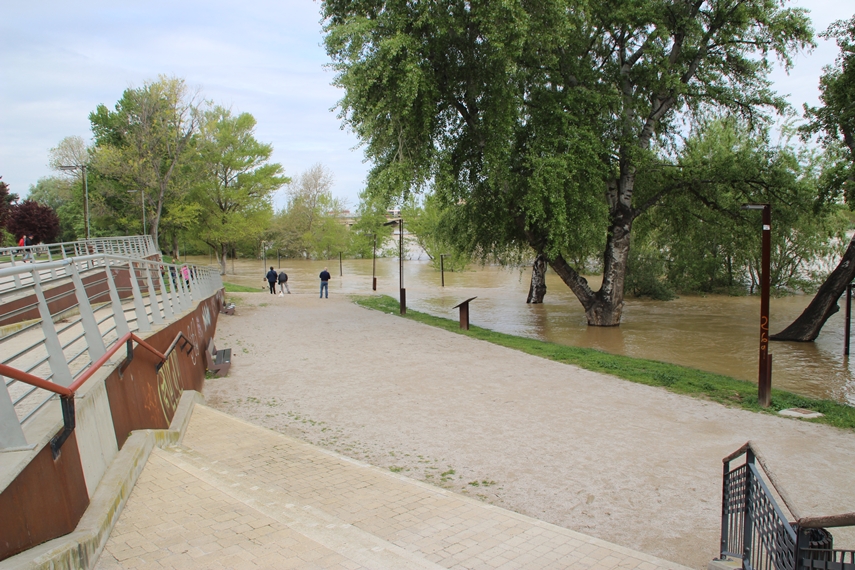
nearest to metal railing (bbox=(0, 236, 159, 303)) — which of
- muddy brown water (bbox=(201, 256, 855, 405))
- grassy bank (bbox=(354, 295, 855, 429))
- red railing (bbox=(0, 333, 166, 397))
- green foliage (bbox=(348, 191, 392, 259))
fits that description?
red railing (bbox=(0, 333, 166, 397))

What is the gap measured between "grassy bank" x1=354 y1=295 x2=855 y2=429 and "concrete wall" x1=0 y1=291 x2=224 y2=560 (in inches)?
375

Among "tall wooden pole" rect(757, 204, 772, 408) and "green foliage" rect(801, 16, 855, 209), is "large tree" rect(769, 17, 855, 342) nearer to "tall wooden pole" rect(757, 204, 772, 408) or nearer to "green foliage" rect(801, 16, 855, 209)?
"green foliage" rect(801, 16, 855, 209)

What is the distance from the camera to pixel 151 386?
6762 mm

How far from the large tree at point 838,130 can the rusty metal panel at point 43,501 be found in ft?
65.2

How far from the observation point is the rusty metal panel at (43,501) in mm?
3180

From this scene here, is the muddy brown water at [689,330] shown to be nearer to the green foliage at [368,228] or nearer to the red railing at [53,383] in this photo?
the red railing at [53,383]

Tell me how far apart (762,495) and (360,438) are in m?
5.54

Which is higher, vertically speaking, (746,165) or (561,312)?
(746,165)

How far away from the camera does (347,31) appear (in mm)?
16688

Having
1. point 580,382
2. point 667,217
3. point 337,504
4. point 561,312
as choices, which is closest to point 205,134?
point 561,312

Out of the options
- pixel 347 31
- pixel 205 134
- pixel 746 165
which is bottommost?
pixel 746 165

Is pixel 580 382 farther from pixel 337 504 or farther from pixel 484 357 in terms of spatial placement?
pixel 337 504

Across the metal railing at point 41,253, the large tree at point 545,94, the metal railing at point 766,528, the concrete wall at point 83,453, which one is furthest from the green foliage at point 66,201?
the metal railing at point 766,528

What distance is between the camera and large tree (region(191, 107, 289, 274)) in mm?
54156
